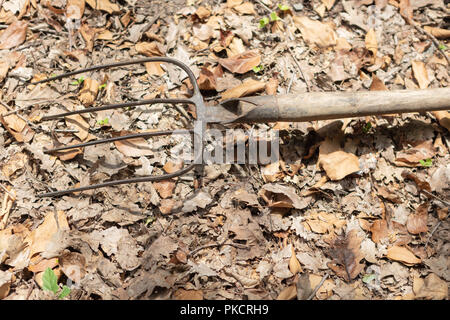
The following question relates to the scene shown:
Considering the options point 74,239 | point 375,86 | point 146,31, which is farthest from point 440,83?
point 74,239

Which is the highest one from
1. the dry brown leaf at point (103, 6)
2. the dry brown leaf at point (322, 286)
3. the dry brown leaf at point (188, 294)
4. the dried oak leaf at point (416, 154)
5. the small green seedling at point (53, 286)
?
the dry brown leaf at point (103, 6)

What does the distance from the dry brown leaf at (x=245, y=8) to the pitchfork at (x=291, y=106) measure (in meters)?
0.89

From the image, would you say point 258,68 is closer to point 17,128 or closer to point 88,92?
point 88,92

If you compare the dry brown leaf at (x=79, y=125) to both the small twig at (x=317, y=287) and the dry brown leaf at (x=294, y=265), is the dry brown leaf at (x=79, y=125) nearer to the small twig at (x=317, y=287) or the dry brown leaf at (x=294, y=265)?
the dry brown leaf at (x=294, y=265)

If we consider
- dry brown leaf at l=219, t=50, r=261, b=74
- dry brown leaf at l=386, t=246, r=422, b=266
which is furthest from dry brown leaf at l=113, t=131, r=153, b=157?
dry brown leaf at l=386, t=246, r=422, b=266

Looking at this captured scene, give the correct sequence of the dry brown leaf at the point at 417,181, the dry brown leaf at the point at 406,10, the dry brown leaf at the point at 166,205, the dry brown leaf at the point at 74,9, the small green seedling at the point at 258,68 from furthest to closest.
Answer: the dry brown leaf at the point at 406,10 → the dry brown leaf at the point at 74,9 → the small green seedling at the point at 258,68 → the dry brown leaf at the point at 417,181 → the dry brown leaf at the point at 166,205

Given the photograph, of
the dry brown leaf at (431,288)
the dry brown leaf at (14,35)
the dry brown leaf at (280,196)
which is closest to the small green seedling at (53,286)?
the dry brown leaf at (280,196)

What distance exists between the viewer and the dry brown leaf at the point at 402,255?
7.21ft

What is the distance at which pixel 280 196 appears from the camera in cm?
A: 235

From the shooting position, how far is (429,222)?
2.33 metres

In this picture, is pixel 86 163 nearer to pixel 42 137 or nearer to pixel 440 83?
pixel 42 137

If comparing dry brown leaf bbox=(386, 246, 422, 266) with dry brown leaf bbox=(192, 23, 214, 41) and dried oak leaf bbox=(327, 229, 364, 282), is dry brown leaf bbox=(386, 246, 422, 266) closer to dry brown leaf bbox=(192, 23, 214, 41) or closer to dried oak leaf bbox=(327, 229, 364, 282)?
dried oak leaf bbox=(327, 229, 364, 282)

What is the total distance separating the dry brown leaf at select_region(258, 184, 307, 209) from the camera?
91.0 inches

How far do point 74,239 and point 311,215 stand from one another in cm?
143
